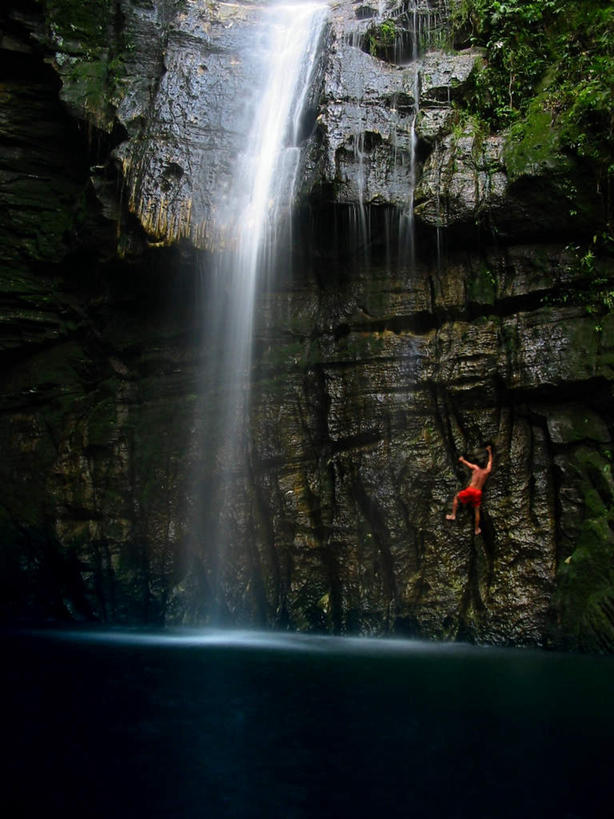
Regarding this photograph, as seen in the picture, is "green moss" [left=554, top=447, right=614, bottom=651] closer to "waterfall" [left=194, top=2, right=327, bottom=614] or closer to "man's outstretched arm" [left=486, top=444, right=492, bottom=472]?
"man's outstretched arm" [left=486, top=444, right=492, bottom=472]

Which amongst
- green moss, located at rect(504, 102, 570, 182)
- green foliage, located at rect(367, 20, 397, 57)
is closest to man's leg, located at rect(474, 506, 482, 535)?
green moss, located at rect(504, 102, 570, 182)

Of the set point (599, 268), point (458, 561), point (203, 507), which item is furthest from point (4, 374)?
point (599, 268)

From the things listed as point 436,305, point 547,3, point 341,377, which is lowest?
point 341,377

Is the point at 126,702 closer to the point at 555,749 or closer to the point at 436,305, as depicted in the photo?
the point at 555,749

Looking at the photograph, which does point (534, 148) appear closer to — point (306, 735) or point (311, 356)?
point (311, 356)

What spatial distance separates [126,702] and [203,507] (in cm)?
576

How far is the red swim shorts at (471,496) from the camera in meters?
9.93

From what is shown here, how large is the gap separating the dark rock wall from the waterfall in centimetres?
21

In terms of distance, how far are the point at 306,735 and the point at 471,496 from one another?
17.5ft

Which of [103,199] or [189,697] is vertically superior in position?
[103,199]

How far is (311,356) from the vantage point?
11570 mm

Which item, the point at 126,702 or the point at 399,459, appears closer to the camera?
the point at 126,702

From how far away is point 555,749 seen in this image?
523 cm

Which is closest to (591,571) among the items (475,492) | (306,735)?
(475,492)
